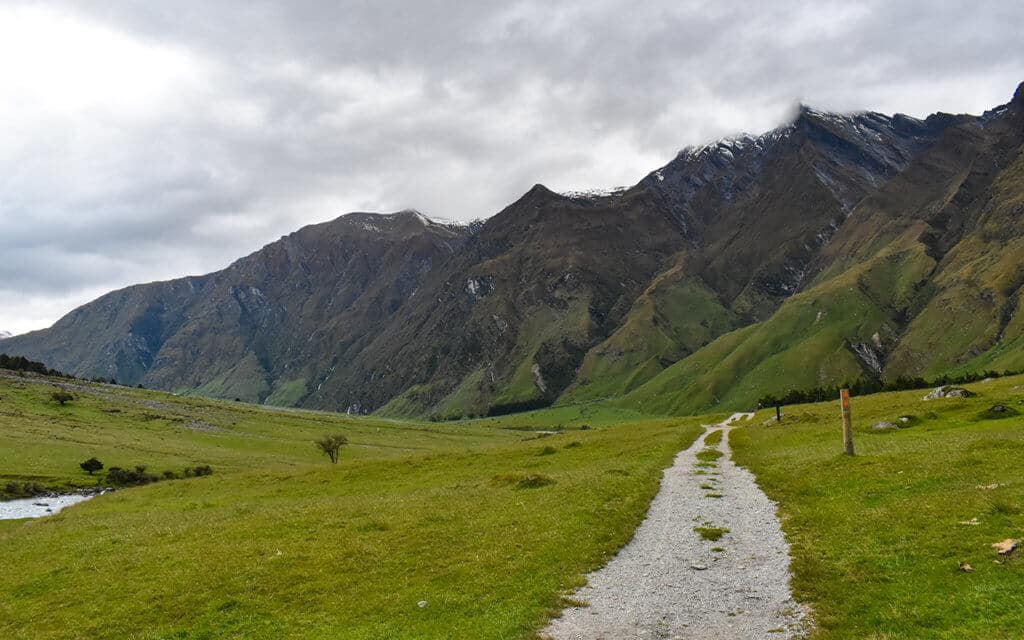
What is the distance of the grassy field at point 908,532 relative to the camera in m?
14.5

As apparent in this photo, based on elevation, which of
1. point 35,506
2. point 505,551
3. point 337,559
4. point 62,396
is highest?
point 62,396

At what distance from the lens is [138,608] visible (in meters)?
23.8

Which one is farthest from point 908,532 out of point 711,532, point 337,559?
point 337,559

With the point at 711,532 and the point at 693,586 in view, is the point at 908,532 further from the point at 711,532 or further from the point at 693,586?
the point at 693,586

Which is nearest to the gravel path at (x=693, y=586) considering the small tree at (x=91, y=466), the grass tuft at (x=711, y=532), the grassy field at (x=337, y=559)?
the grass tuft at (x=711, y=532)

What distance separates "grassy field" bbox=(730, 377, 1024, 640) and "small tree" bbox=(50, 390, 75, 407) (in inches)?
7700

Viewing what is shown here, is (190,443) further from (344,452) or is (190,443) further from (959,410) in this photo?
(959,410)

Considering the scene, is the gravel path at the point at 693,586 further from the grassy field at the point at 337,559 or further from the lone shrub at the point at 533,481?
the lone shrub at the point at 533,481

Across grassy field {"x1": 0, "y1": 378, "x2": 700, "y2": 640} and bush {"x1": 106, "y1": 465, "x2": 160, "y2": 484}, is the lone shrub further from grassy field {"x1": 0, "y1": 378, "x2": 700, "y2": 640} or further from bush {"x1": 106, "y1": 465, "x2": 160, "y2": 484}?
bush {"x1": 106, "y1": 465, "x2": 160, "y2": 484}

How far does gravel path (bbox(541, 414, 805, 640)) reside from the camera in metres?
15.8

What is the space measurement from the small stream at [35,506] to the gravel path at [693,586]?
77502 millimetres

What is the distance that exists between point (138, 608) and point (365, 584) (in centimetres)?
937

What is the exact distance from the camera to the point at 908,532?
20938 mm

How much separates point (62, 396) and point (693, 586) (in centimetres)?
20641
